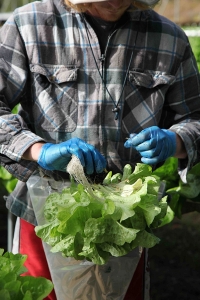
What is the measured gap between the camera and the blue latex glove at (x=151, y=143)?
8.46 feet

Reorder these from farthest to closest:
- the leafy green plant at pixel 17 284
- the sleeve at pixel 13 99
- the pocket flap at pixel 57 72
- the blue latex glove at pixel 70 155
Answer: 1. the pocket flap at pixel 57 72
2. the sleeve at pixel 13 99
3. the blue latex glove at pixel 70 155
4. the leafy green plant at pixel 17 284

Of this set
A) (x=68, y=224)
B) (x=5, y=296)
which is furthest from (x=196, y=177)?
(x=5, y=296)

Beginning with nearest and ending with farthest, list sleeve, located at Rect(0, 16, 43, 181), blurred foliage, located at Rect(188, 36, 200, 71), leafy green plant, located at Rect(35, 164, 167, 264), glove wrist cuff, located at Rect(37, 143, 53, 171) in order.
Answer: leafy green plant, located at Rect(35, 164, 167, 264) → glove wrist cuff, located at Rect(37, 143, 53, 171) → sleeve, located at Rect(0, 16, 43, 181) → blurred foliage, located at Rect(188, 36, 200, 71)

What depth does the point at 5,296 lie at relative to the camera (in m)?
1.79

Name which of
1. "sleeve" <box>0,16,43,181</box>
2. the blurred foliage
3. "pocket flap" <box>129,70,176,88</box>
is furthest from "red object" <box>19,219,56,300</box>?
the blurred foliage

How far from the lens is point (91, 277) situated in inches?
96.0

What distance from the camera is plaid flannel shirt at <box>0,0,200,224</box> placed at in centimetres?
276

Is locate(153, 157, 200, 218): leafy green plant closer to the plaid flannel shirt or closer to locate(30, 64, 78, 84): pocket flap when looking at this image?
the plaid flannel shirt

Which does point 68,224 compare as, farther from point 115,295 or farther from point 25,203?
point 25,203

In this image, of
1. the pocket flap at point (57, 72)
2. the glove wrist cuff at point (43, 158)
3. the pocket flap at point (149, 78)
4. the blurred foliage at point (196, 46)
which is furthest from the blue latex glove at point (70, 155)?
the blurred foliage at point (196, 46)

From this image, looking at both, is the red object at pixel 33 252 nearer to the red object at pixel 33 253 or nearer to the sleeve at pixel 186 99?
the red object at pixel 33 253

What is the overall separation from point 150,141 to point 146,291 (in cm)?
75

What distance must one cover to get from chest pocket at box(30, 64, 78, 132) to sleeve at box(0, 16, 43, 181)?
0.08 metres

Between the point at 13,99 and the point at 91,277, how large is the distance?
0.89 m
